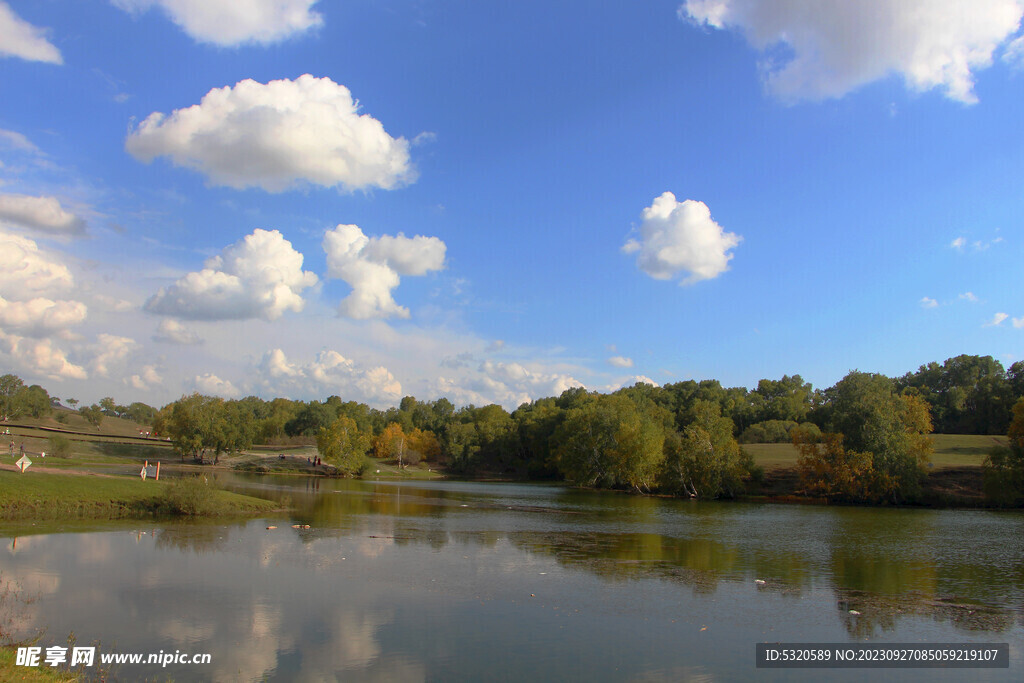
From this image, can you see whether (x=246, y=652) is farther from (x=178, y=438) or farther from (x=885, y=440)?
(x=178, y=438)

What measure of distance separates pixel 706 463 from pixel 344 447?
204 ft

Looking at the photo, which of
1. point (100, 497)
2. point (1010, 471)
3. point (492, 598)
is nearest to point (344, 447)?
point (100, 497)

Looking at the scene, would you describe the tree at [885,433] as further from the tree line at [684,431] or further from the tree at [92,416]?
the tree at [92,416]

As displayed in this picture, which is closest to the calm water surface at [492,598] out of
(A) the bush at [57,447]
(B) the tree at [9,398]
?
(A) the bush at [57,447]

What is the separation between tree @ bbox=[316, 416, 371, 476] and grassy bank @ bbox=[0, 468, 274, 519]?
66417 mm

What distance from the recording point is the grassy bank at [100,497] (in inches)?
1276

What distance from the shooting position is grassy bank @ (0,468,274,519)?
32406 millimetres

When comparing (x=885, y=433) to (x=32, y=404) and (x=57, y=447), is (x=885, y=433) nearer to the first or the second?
(x=57, y=447)

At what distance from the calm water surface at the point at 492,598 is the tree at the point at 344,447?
234 ft

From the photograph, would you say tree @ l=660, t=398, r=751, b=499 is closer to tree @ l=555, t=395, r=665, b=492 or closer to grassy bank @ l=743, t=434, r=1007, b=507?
grassy bank @ l=743, t=434, r=1007, b=507

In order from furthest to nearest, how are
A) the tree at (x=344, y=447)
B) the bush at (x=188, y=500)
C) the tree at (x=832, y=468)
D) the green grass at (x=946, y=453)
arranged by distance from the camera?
the tree at (x=344, y=447) < the green grass at (x=946, y=453) < the tree at (x=832, y=468) < the bush at (x=188, y=500)

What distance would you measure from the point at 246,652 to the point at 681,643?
10.4 meters

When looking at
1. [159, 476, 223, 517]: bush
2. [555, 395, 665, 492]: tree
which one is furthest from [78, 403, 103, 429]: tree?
[159, 476, 223, 517]: bush

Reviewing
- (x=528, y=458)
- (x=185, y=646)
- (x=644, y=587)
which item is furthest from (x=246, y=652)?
(x=528, y=458)
